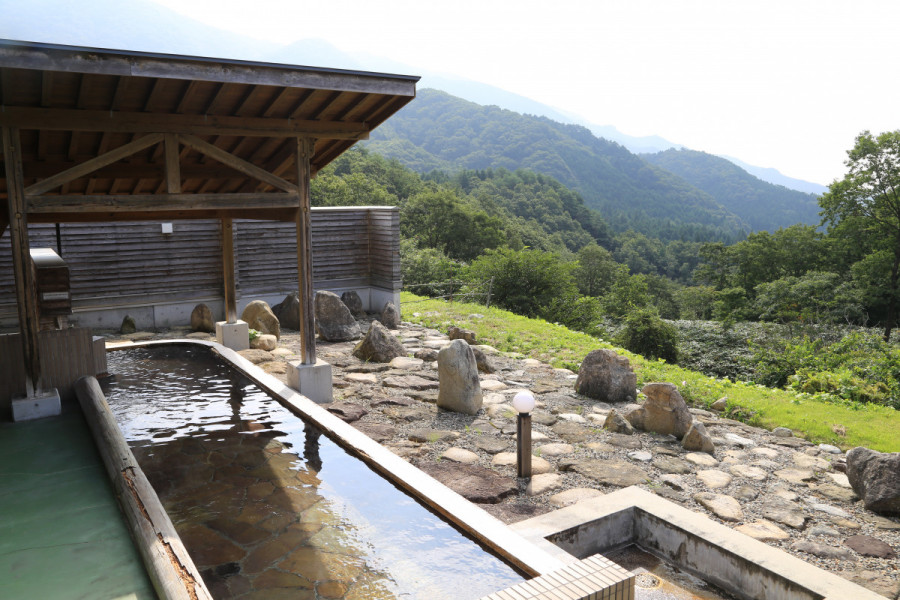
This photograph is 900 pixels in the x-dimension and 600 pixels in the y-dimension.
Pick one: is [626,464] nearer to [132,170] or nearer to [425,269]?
[132,170]

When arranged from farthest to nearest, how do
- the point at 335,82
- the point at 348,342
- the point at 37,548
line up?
the point at 348,342 < the point at 335,82 < the point at 37,548

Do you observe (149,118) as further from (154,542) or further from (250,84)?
(154,542)

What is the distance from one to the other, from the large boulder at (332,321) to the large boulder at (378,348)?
1442 mm

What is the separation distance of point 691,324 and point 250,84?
22444 mm

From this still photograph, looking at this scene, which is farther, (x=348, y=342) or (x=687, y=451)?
(x=348, y=342)

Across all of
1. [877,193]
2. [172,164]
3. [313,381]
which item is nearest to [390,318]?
[313,381]

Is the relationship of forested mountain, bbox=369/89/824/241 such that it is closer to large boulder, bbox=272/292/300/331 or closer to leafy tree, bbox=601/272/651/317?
leafy tree, bbox=601/272/651/317

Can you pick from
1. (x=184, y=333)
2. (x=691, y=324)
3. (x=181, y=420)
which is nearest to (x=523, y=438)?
(x=181, y=420)

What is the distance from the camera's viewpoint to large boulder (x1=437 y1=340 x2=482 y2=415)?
746 cm

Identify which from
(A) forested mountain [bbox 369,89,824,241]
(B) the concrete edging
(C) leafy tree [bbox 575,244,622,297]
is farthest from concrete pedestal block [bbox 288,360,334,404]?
(A) forested mountain [bbox 369,89,824,241]

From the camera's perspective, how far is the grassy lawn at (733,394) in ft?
23.7

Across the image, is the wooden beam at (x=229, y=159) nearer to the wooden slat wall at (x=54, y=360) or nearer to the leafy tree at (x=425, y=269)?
the wooden slat wall at (x=54, y=360)

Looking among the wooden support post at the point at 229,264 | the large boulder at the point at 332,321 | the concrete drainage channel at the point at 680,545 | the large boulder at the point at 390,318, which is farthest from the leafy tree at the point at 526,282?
the concrete drainage channel at the point at 680,545

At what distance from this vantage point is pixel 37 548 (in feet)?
13.3
